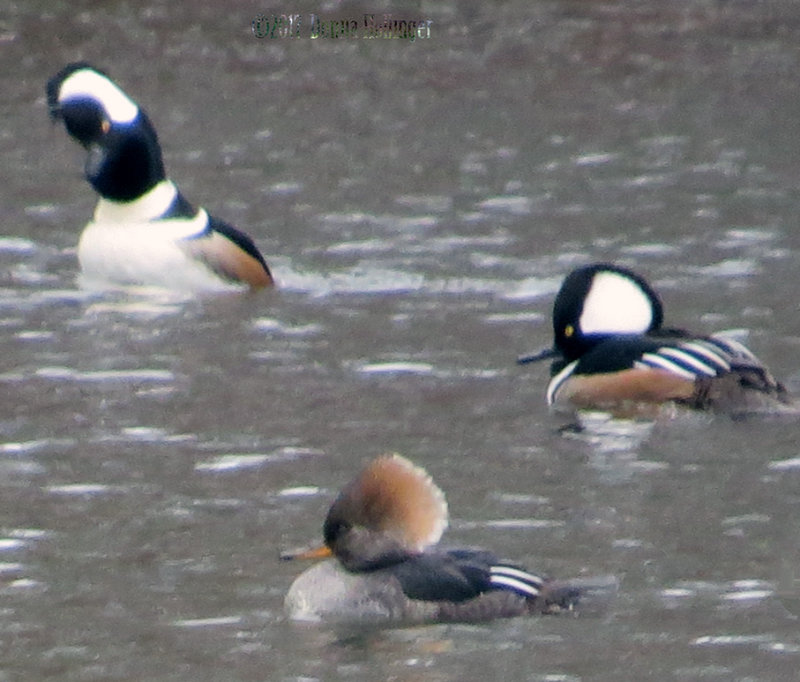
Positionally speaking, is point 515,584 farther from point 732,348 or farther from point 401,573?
point 732,348

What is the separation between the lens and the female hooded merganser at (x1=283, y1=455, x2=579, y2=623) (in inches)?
285

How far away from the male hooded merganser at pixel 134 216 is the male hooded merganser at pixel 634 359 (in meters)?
3.11

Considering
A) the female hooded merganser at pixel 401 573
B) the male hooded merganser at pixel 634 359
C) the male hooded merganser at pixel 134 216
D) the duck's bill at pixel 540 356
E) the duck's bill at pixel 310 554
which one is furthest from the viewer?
the male hooded merganser at pixel 134 216

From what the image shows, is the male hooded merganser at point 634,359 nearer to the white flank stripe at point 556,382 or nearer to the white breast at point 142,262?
the white flank stripe at point 556,382

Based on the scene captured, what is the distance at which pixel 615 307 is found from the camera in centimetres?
1072

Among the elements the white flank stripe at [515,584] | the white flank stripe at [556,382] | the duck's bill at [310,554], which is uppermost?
the white flank stripe at [556,382]

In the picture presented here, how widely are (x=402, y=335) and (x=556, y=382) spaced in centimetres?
157

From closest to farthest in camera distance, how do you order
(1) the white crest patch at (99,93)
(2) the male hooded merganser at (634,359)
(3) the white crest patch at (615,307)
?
(2) the male hooded merganser at (634,359)
(3) the white crest patch at (615,307)
(1) the white crest patch at (99,93)

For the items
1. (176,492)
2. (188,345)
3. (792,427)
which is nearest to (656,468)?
(792,427)

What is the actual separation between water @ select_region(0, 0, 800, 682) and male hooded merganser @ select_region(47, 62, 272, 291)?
306 millimetres

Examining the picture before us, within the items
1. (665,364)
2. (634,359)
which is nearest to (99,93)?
(634,359)

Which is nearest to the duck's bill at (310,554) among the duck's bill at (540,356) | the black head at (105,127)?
the duck's bill at (540,356)

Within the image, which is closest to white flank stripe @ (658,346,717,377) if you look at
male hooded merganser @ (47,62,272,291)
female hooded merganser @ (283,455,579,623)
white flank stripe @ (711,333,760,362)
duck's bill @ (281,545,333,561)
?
white flank stripe @ (711,333,760,362)

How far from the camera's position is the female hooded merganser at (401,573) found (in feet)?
23.7
